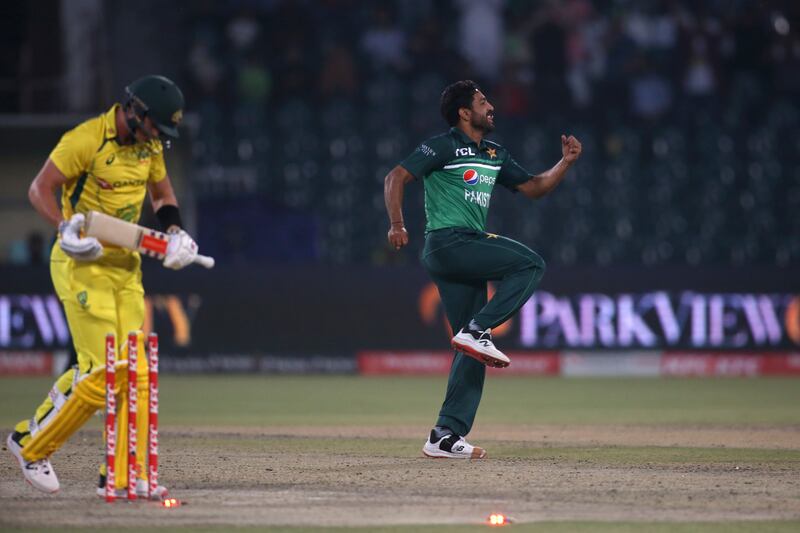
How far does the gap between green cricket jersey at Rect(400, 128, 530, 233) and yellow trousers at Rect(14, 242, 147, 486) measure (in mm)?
2033

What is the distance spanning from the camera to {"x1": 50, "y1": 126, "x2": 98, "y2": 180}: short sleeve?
5.89m

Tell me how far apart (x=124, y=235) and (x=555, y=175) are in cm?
291

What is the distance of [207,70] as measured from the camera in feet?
60.8

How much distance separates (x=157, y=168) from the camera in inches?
248

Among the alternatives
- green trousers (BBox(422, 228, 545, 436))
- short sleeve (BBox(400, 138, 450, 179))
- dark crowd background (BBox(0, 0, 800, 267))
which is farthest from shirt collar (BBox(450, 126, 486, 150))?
dark crowd background (BBox(0, 0, 800, 267))

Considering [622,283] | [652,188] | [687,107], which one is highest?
[687,107]

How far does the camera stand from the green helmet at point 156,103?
588 centimetres

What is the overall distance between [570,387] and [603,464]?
721 centimetres

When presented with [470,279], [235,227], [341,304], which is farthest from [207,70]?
[470,279]

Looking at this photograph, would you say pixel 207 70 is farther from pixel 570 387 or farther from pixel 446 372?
pixel 570 387

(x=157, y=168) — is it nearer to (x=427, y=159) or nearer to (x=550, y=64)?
(x=427, y=159)

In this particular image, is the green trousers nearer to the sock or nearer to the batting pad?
the sock

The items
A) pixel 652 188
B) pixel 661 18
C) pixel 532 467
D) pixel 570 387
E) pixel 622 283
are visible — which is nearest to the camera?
pixel 532 467

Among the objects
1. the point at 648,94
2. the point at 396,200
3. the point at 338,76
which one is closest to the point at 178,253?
the point at 396,200
